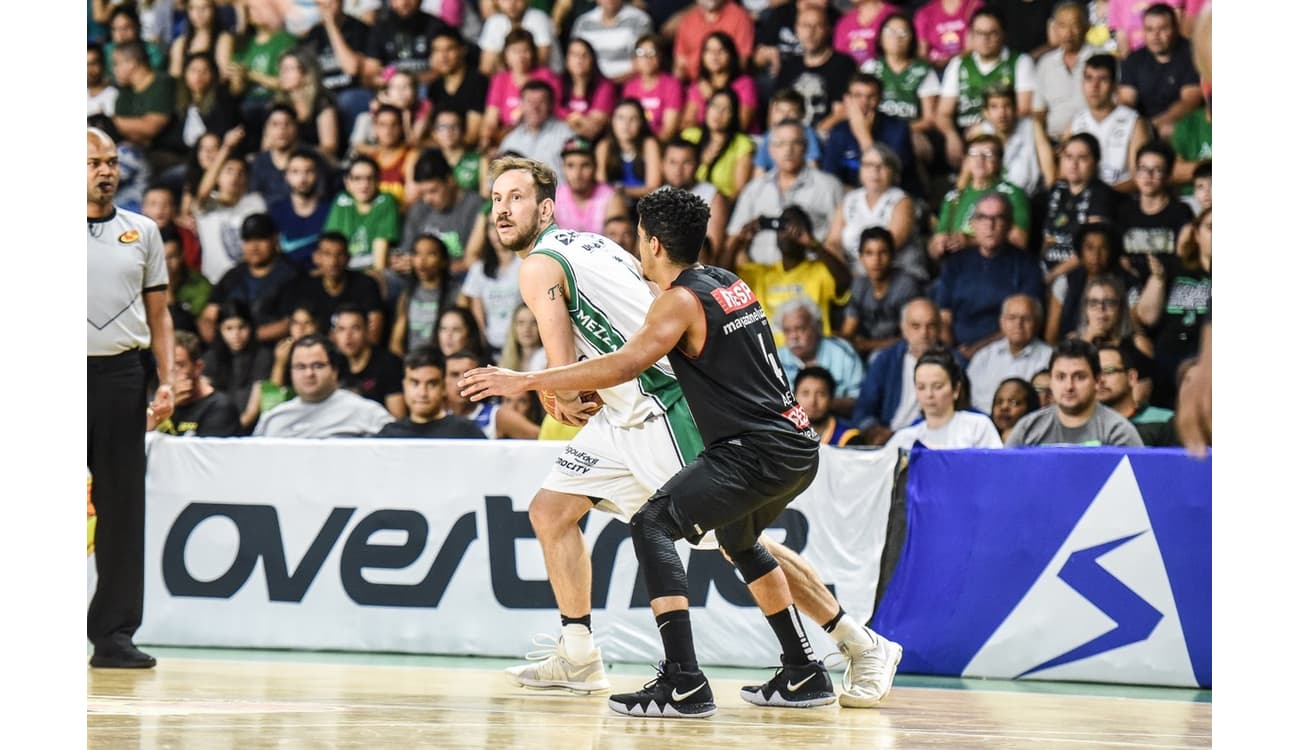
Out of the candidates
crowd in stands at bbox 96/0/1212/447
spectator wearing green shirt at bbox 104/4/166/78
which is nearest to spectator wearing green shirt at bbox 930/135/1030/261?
crowd in stands at bbox 96/0/1212/447

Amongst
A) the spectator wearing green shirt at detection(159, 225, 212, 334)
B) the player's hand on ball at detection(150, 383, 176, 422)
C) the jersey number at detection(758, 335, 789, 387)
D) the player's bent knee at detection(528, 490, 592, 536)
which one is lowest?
the player's bent knee at detection(528, 490, 592, 536)

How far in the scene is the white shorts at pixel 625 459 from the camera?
→ 696 centimetres

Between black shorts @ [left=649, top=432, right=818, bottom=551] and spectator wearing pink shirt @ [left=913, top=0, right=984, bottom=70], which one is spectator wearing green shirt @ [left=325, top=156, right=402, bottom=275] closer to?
spectator wearing pink shirt @ [left=913, top=0, right=984, bottom=70]

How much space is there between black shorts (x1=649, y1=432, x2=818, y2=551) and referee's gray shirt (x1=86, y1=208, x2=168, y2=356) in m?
3.06

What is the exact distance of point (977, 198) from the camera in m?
11.6

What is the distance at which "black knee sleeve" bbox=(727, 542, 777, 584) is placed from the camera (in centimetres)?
657

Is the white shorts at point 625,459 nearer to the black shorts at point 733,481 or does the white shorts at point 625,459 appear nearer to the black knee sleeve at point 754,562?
the black knee sleeve at point 754,562

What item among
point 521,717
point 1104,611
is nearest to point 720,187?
point 1104,611

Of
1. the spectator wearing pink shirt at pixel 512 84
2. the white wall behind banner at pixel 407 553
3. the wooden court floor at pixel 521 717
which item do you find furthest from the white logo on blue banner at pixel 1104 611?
the spectator wearing pink shirt at pixel 512 84

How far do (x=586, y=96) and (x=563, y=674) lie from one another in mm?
7113

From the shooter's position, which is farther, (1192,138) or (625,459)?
(1192,138)

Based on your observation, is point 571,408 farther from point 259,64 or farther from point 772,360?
point 259,64
